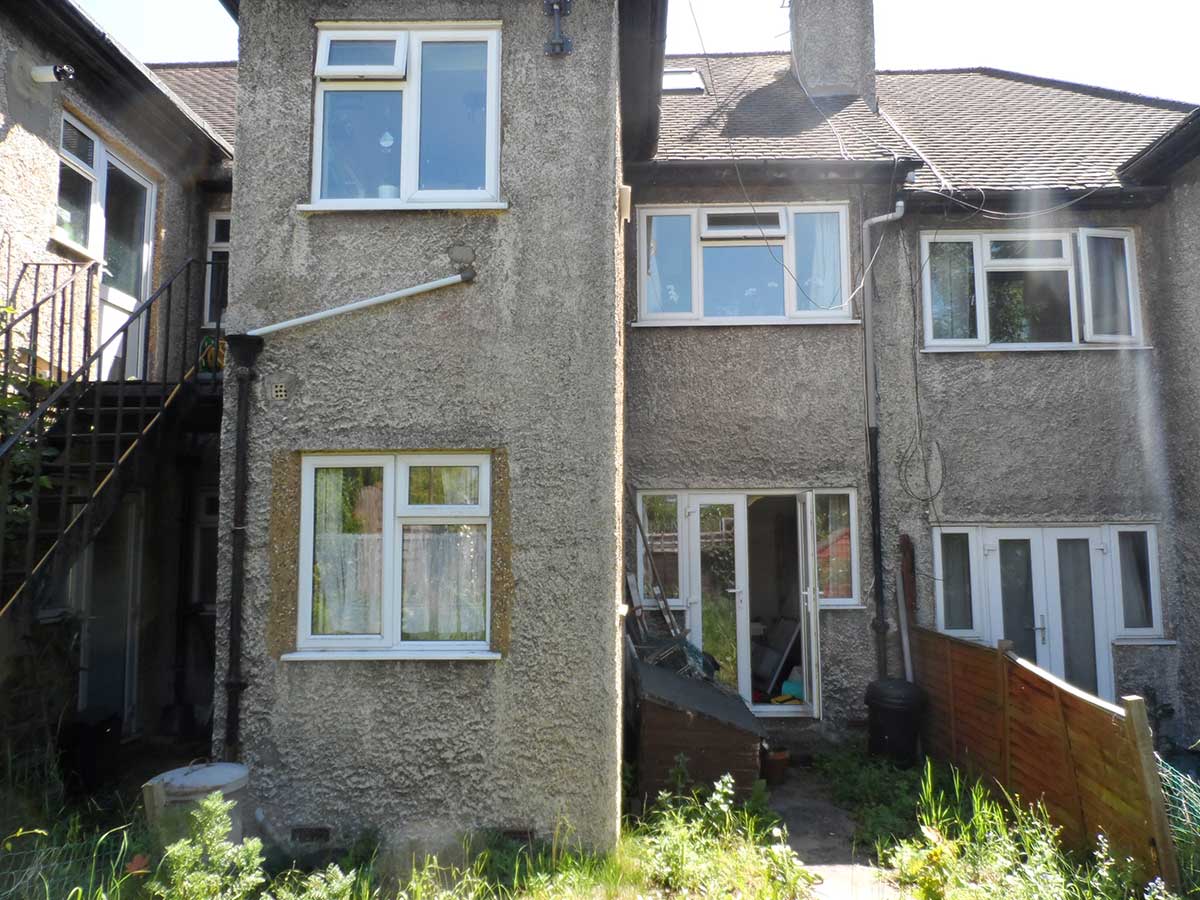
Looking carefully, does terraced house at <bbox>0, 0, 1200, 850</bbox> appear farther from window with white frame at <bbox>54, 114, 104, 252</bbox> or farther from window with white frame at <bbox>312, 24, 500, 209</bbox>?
window with white frame at <bbox>54, 114, 104, 252</bbox>

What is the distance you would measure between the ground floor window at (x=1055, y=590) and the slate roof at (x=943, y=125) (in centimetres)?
333

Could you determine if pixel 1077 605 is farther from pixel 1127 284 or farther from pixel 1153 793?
pixel 1153 793

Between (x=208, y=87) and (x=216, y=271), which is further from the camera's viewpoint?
(x=208, y=87)

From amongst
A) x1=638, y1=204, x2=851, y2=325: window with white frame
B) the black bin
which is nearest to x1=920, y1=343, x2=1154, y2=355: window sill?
x1=638, y1=204, x2=851, y2=325: window with white frame

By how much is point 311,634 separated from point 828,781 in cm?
429

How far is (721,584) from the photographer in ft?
26.0

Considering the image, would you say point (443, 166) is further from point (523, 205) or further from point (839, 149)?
point (839, 149)

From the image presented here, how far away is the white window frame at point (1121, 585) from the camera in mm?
7863

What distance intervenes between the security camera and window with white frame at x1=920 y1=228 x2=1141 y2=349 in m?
7.59

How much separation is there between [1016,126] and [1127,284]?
2.70m

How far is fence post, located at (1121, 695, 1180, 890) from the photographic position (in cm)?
410

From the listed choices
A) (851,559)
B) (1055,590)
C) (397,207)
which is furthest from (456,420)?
Answer: (1055,590)

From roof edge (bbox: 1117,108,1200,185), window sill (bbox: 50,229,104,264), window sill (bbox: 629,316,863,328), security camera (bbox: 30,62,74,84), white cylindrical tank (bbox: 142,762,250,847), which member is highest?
security camera (bbox: 30,62,74,84)

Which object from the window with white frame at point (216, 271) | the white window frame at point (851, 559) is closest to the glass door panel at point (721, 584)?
the white window frame at point (851, 559)
